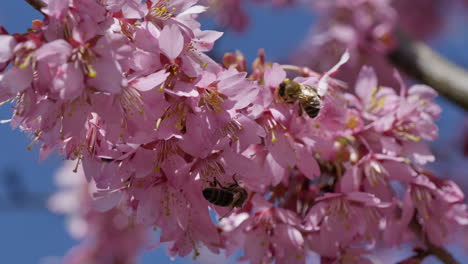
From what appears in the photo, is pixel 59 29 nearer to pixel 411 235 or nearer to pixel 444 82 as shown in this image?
pixel 411 235

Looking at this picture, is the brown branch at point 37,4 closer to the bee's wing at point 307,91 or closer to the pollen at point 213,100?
the pollen at point 213,100

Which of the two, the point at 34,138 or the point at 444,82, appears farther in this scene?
the point at 444,82

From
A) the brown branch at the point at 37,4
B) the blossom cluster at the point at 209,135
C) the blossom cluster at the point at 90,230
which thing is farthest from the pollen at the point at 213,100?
the blossom cluster at the point at 90,230

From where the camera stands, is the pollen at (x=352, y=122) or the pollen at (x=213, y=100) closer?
the pollen at (x=213, y=100)

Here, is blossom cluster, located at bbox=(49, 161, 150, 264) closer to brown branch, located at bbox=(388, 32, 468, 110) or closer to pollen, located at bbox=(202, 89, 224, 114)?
brown branch, located at bbox=(388, 32, 468, 110)

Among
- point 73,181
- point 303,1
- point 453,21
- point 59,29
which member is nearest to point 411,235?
point 59,29

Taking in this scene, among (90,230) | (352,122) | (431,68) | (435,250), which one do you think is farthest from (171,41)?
(90,230)

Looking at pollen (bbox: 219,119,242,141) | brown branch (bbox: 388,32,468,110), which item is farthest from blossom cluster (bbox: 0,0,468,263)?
brown branch (bbox: 388,32,468,110)
